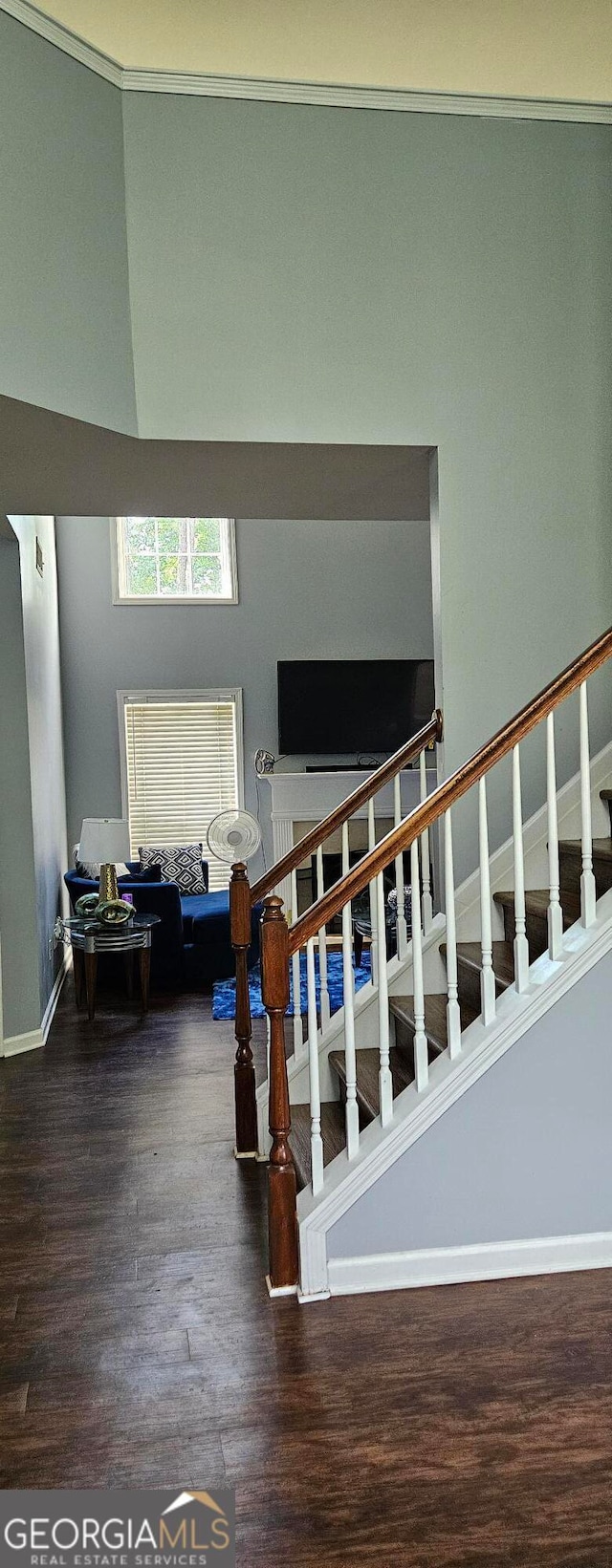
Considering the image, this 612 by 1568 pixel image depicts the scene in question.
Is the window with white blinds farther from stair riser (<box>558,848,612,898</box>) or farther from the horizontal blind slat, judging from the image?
stair riser (<box>558,848,612,898</box>)

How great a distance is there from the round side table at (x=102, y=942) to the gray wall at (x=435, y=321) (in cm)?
292

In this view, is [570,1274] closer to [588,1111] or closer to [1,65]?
[588,1111]

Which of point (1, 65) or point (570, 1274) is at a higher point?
point (1, 65)

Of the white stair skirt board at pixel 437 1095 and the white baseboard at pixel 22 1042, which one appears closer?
the white stair skirt board at pixel 437 1095

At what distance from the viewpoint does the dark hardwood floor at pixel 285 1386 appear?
6.50ft

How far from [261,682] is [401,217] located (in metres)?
5.51

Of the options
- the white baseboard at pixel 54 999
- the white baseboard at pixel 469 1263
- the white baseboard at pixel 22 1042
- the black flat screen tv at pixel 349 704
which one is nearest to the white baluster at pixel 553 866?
the white baseboard at pixel 469 1263

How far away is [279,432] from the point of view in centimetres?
394

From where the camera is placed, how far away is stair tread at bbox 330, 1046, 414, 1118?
3330mm

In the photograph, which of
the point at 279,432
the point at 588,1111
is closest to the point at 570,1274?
the point at 588,1111

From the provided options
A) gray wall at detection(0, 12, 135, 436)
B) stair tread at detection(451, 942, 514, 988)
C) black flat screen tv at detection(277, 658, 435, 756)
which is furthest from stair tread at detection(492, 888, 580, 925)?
black flat screen tv at detection(277, 658, 435, 756)

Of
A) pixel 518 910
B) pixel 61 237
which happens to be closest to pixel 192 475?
pixel 61 237

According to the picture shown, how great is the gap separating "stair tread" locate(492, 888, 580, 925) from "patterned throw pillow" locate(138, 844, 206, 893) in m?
4.97

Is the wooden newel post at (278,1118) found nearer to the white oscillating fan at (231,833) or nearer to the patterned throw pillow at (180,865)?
the white oscillating fan at (231,833)
